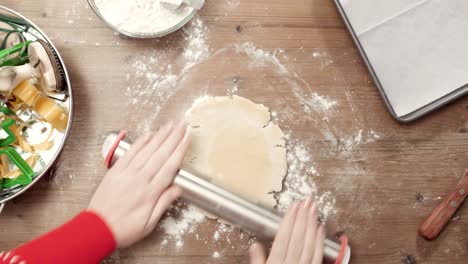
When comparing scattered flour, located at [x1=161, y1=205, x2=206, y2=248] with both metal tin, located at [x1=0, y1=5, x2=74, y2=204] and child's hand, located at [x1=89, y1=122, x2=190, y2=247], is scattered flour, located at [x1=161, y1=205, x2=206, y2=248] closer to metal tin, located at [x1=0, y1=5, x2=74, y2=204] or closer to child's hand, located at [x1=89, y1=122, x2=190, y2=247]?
child's hand, located at [x1=89, y1=122, x2=190, y2=247]

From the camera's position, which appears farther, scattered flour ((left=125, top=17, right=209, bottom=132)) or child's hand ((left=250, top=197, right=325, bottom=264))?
scattered flour ((left=125, top=17, right=209, bottom=132))

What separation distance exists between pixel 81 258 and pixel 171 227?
0.18 m

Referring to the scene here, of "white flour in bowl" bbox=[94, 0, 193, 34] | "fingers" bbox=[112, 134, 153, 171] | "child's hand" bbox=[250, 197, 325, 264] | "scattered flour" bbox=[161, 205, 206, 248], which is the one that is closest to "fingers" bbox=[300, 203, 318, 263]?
"child's hand" bbox=[250, 197, 325, 264]

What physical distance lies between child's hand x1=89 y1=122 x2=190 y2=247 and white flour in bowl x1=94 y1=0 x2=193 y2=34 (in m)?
0.23

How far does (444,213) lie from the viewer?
2.70 feet

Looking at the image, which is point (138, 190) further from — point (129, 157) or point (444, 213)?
point (444, 213)

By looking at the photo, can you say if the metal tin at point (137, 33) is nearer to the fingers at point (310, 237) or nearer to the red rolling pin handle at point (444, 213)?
the fingers at point (310, 237)

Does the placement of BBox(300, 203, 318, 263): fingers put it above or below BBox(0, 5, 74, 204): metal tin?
below

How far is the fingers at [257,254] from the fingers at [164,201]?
0.17m

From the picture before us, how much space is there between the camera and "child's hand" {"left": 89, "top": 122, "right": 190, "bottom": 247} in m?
0.78

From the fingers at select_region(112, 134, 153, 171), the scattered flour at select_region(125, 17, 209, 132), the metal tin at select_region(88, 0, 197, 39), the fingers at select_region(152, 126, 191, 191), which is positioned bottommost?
the fingers at select_region(152, 126, 191, 191)

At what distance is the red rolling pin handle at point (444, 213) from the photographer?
0.82 m

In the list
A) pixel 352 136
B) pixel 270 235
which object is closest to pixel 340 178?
pixel 352 136

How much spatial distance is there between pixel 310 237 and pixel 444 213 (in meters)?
0.27
